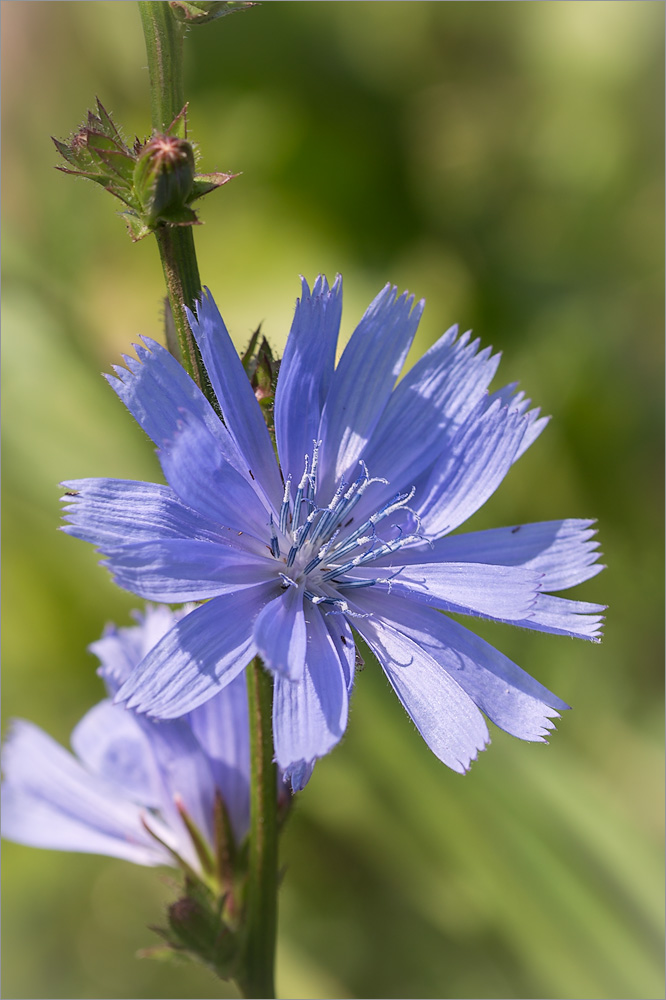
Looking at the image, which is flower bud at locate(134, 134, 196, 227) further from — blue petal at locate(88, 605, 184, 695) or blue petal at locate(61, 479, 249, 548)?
blue petal at locate(88, 605, 184, 695)

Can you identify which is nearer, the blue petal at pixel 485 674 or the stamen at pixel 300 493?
the blue petal at pixel 485 674

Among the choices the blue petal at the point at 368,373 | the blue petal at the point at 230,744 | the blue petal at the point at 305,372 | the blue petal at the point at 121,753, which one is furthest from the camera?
the blue petal at the point at 121,753

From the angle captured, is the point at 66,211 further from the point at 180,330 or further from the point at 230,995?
the point at 230,995

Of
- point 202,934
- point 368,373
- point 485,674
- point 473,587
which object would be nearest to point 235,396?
point 368,373

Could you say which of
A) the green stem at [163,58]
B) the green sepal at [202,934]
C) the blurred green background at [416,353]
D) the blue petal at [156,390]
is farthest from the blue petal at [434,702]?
the blurred green background at [416,353]

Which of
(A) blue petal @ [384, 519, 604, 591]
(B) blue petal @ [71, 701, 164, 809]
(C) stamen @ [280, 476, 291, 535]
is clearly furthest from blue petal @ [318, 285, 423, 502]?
(B) blue petal @ [71, 701, 164, 809]

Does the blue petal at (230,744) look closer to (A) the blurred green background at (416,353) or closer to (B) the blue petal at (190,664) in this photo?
(B) the blue petal at (190,664)

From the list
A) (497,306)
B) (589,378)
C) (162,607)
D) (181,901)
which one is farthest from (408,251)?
(181,901)
